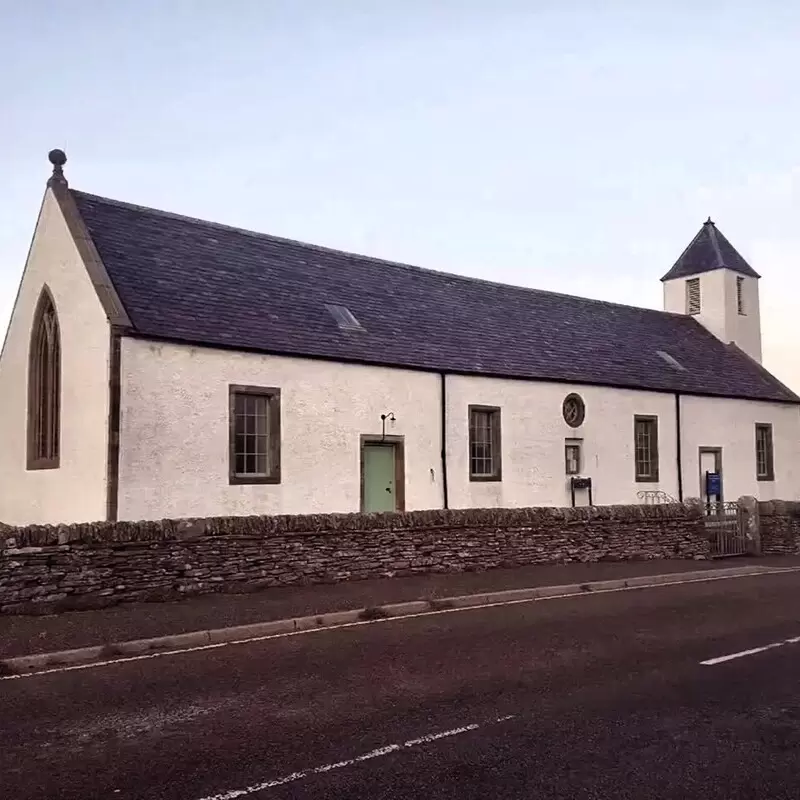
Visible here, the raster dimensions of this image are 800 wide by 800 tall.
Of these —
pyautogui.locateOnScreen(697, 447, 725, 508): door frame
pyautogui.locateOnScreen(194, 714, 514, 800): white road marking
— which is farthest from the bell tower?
pyautogui.locateOnScreen(194, 714, 514, 800): white road marking

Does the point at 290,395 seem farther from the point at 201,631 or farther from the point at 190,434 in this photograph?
the point at 201,631

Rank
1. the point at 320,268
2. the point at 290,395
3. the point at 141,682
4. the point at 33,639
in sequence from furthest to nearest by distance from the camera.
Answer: the point at 320,268
the point at 290,395
the point at 33,639
the point at 141,682

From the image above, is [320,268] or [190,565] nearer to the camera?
[190,565]

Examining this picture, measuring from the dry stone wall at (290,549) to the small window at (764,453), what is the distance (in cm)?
1240

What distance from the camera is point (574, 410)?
80.5 feet

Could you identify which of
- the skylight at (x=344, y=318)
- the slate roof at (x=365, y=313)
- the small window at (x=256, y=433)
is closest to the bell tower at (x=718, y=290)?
the slate roof at (x=365, y=313)

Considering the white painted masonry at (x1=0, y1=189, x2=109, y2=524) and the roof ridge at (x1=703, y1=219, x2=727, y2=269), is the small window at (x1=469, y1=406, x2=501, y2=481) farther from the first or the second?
the roof ridge at (x1=703, y1=219, x2=727, y2=269)

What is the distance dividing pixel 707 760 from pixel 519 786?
1.44 meters

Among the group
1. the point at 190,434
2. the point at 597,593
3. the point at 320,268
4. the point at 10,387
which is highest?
the point at 320,268

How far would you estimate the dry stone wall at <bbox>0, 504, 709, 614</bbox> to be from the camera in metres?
11.6

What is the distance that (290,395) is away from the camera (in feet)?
62.2

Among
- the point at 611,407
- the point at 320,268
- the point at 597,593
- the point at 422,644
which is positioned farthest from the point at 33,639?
the point at 611,407

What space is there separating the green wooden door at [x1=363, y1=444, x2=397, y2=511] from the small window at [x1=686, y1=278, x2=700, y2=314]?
65.8ft

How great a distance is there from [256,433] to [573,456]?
9.99m
